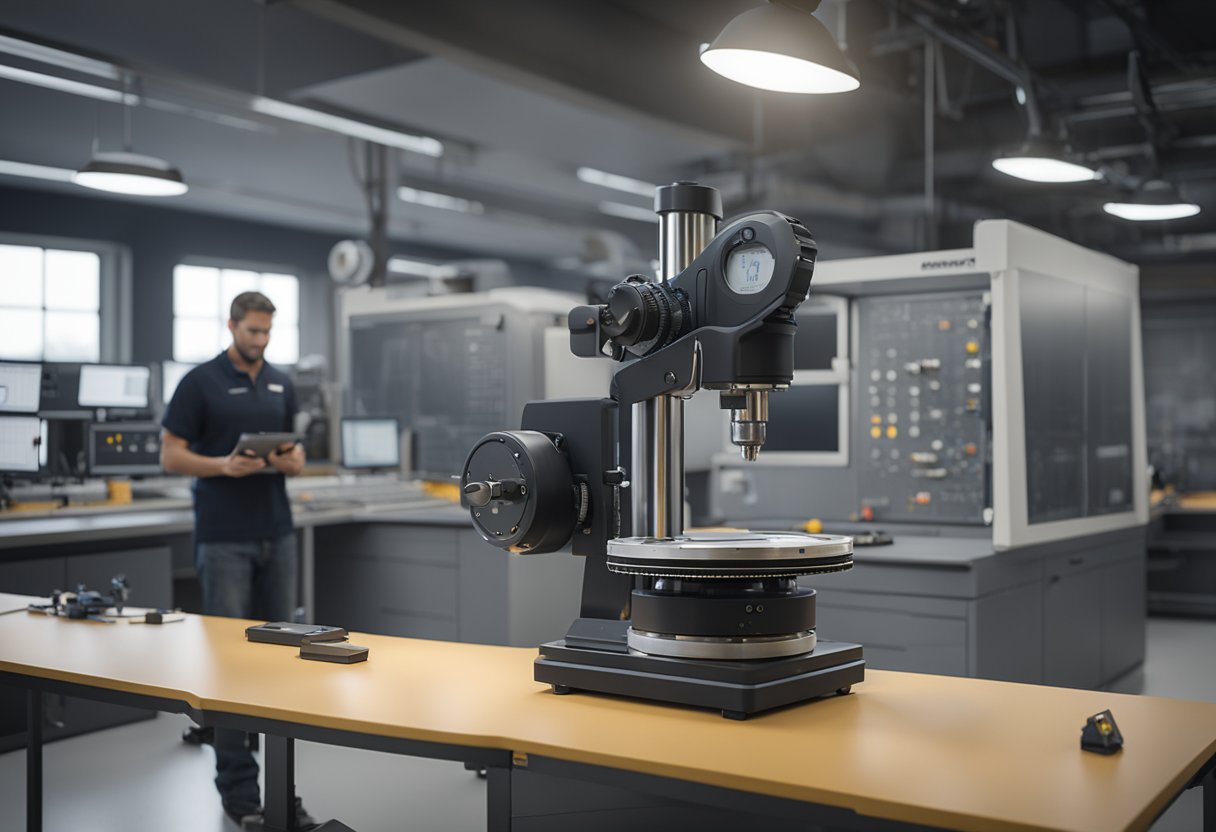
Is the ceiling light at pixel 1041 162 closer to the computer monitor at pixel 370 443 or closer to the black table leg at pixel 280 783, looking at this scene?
the computer monitor at pixel 370 443

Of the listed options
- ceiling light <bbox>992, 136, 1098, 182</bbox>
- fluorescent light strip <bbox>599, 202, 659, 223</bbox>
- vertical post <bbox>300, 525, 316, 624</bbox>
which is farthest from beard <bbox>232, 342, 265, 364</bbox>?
fluorescent light strip <bbox>599, 202, 659, 223</bbox>

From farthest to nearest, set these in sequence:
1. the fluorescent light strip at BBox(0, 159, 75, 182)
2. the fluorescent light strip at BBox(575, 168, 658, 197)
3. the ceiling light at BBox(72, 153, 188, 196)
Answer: the fluorescent light strip at BBox(575, 168, 658, 197)
the fluorescent light strip at BBox(0, 159, 75, 182)
the ceiling light at BBox(72, 153, 188, 196)

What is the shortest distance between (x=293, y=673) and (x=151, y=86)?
603cm

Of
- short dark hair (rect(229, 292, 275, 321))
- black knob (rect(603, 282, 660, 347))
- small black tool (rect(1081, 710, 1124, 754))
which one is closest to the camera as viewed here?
small black tool (rect(1081, 710, 1124, 754))

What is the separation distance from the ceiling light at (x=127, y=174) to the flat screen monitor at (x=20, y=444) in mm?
1759

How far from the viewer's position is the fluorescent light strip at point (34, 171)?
32.6 feet

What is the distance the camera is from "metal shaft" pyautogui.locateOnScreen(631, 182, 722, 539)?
1.81 metres

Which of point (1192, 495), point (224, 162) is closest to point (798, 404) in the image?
point (1192, 495)

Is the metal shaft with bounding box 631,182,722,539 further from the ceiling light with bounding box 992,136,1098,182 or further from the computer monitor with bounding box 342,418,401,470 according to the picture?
the computer monitor with bounding box 342,418,401,470

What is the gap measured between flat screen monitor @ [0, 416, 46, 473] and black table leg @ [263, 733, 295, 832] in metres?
3.92

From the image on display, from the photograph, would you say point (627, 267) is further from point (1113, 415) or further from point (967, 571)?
point (967, 571)

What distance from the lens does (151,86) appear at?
22.9 ft

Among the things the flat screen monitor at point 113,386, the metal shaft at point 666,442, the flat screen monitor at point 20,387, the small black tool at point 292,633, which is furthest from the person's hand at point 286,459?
the metal shaft at point 666,442

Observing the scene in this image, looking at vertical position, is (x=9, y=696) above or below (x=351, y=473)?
below
